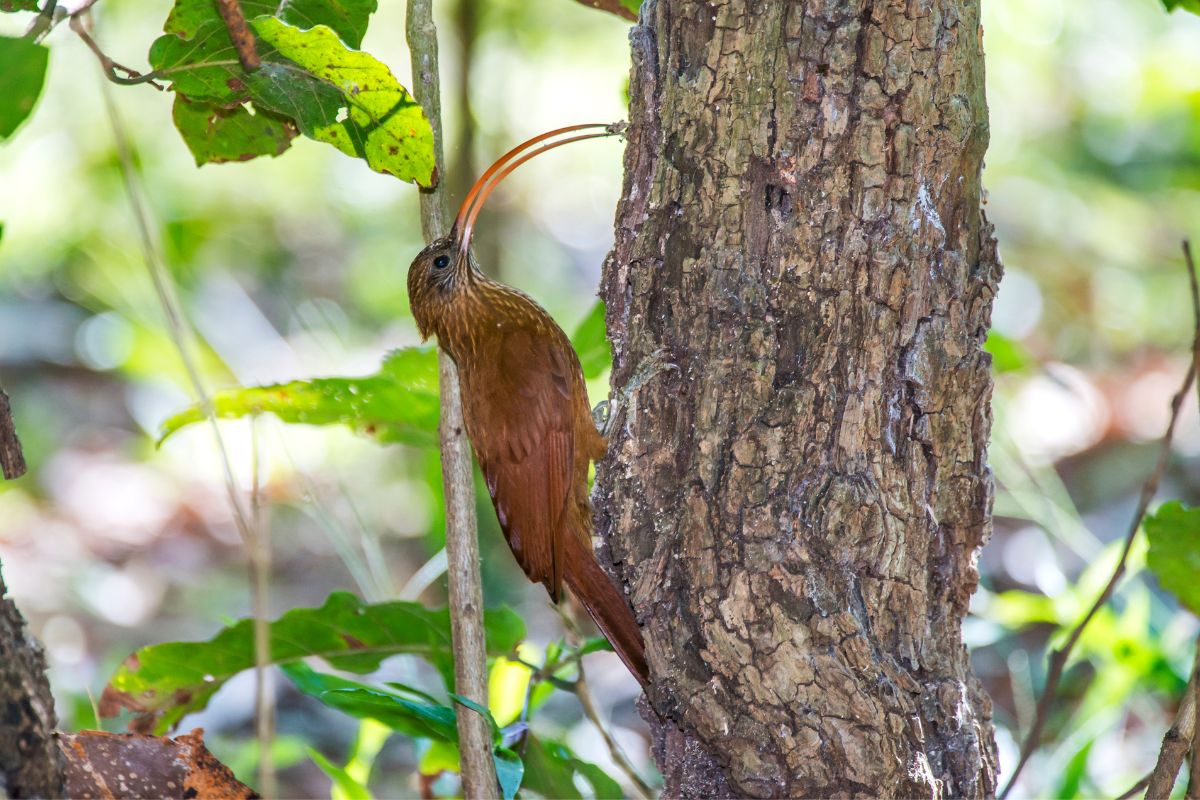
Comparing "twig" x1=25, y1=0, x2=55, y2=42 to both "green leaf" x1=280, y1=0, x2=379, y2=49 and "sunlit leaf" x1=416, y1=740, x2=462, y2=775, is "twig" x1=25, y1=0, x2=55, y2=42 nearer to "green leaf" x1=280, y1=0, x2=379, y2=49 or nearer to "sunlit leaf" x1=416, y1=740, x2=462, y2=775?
"green leaf" x1=280, y1=0, x2=379, y2=49

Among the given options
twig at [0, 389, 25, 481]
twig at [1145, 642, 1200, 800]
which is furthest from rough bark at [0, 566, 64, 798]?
twig at [1145, 642, 1200, 800]

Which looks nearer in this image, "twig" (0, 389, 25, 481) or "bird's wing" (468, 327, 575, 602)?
"twig" (0, 389, 25, 481)

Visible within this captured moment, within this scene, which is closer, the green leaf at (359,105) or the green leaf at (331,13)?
the green leaf at (359,105)

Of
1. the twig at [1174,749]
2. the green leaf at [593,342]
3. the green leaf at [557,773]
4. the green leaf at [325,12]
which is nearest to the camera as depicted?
the twig at [1174,749]

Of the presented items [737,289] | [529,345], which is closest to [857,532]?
[737,289]

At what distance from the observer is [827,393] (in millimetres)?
1756

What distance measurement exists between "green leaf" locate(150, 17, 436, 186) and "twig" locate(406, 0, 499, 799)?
9 centimetres

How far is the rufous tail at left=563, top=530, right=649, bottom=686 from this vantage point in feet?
6.22

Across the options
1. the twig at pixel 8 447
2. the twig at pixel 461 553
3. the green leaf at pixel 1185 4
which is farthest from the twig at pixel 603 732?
the green leaf at pixel 1185 4

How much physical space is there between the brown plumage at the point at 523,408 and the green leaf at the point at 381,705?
0.31m

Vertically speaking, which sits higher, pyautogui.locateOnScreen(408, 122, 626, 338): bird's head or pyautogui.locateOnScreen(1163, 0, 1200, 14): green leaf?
pyautogui.locateOnScreen(1163, 0, 1200, 14): green leaf

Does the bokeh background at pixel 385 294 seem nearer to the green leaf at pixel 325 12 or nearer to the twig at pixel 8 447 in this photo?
the green leaf at pixel 325 12

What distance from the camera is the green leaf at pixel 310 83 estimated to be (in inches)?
64.5

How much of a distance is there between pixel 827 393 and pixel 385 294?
4.91 m
